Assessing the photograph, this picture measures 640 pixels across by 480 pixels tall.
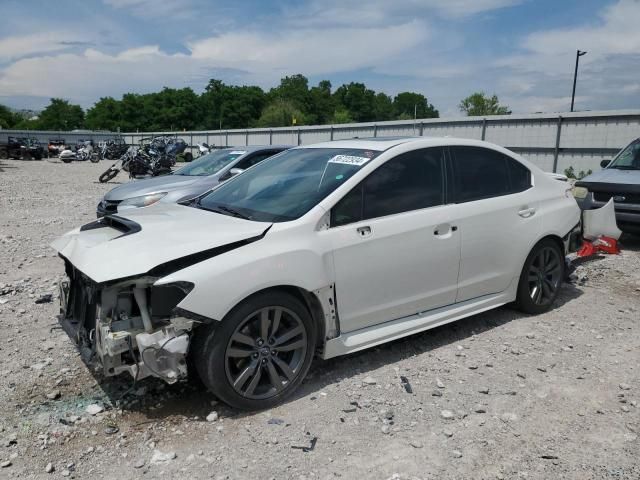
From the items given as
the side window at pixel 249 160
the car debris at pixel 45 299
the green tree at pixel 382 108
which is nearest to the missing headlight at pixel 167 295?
the car debris at pixel 45 299

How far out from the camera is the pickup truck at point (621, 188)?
8.05 m

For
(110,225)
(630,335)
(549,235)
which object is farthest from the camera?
(549,235)

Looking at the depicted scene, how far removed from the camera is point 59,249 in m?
3.89

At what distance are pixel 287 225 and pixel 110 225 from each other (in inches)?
56.6

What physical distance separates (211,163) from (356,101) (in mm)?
108021

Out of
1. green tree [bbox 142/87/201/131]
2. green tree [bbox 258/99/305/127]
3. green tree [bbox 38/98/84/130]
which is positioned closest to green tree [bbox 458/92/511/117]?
green tree [bbox 258/99/305/127]

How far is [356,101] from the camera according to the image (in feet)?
373

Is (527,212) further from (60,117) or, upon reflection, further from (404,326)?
(60,117)

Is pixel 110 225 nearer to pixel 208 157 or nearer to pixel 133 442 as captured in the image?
pixel 133 442

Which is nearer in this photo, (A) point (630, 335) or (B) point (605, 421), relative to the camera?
(B) point (605, 421)

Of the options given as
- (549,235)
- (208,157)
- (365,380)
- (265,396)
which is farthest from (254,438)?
(208,157)

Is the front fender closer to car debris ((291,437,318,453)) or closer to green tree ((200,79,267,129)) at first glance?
car debris ((291,437,318,453))

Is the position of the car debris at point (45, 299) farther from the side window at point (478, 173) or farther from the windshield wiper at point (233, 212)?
the side window at point (478, 173)

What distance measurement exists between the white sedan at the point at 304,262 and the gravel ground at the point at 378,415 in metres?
0.30
